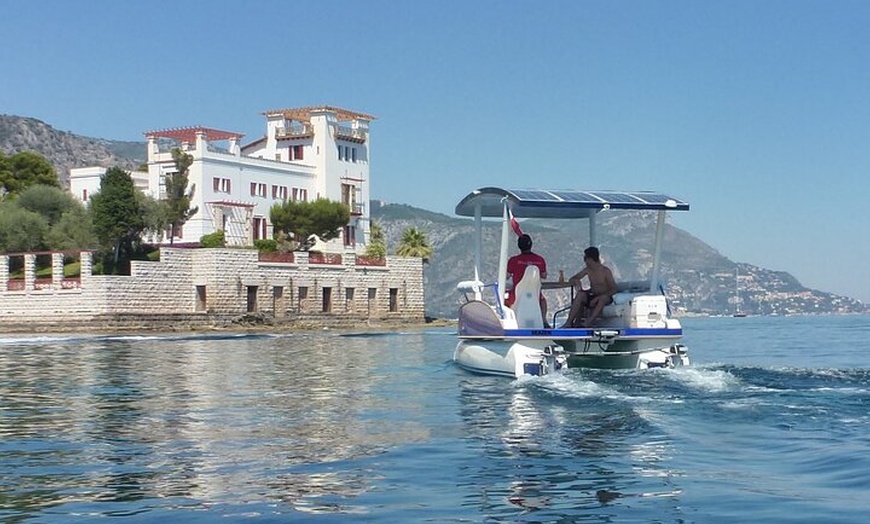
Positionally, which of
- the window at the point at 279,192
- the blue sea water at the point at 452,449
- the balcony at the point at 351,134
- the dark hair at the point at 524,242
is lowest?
the blue sea water at the point at 452,449

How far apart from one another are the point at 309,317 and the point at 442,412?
49.5 m

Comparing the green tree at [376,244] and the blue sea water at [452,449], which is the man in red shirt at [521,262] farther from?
the green tree at [376,244]

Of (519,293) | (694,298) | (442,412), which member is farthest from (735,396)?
(694,298)

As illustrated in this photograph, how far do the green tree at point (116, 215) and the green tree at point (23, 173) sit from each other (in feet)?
64.6

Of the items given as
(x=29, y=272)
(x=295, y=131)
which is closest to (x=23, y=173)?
(x=295, y=131)

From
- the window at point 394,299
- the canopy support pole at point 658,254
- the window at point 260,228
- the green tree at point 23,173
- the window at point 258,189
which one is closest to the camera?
Answer: the canopy support pole at point 658,254

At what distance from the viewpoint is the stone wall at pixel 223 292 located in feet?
178

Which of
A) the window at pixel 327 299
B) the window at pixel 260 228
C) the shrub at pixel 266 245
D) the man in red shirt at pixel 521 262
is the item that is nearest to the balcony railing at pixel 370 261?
the window at pixel 327 299

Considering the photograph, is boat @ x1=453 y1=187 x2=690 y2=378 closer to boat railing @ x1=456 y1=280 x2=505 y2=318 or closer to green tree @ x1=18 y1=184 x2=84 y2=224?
boat railing @ x1=456 y1=280 x2=505 y2=318

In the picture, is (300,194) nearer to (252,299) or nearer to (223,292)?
(252,299)

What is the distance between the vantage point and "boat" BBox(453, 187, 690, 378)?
17.1 m

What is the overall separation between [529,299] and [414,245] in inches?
2299

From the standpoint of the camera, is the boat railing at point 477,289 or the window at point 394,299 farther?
the window at point 394,299

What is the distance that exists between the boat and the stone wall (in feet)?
122
